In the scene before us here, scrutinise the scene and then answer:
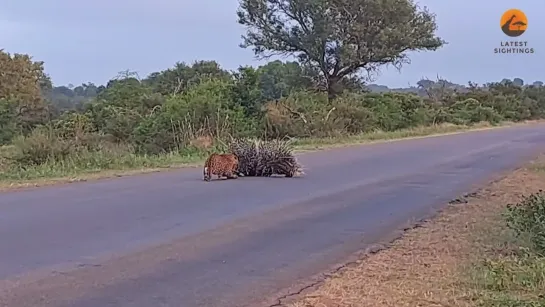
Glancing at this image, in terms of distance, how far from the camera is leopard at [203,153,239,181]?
1523 centimetres

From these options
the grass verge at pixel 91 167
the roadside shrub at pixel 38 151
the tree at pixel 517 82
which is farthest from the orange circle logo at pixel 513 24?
the tree at pixel 517 82

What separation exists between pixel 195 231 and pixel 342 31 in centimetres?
3024

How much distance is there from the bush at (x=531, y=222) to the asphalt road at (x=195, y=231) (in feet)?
4.89

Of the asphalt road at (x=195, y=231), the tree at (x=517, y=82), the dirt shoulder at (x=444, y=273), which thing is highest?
the tree at (x=517, y=82)

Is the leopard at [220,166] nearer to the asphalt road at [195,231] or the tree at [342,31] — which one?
the asphalt road at [195,231]

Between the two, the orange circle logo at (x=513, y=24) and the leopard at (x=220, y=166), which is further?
Answer: the orange circle logo at (x=513, y=24)

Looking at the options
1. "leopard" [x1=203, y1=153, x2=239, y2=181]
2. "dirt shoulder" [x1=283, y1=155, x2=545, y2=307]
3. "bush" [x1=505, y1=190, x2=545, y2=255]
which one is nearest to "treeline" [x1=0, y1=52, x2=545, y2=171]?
"leopard" [x1=203, y1=153, x2=239, y2=181]

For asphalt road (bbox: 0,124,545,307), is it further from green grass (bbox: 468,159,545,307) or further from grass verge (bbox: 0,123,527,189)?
green grass (bbox: 468,159,545,307)

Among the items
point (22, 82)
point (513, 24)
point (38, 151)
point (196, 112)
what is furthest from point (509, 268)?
point (22, 82)

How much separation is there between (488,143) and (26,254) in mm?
23278

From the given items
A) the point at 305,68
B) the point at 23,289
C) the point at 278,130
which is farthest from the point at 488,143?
the point at 23,289

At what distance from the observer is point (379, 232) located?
970 centimetres

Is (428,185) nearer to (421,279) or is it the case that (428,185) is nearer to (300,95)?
(421,279)

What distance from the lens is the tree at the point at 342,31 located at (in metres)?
38.0
